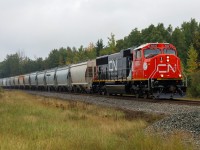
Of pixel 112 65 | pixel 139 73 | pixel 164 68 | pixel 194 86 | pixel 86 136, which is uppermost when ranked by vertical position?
pixel 112 65

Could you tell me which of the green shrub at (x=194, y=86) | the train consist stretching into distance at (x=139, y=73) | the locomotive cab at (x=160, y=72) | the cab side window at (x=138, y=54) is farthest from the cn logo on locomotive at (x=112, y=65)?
the green shrub at (x=194, y=86)

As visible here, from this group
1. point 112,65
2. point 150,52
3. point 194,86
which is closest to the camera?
point 150,52

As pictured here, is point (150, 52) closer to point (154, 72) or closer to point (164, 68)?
point (164, 68)

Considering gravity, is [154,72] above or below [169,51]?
below

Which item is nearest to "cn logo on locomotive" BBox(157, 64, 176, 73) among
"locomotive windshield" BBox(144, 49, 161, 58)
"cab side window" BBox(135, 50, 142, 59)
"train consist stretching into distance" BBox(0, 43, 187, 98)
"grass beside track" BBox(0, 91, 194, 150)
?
"train consist stretching into distance" BBox(0, 43, 187, 98)

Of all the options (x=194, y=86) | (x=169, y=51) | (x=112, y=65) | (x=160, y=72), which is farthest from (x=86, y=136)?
(x=194, y=86)

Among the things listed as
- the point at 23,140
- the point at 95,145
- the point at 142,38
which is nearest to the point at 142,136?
the point at 95,145

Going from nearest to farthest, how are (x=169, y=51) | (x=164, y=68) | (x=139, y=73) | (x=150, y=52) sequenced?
(x=164, y=68) → (x=150, y=52) → (x=169, y=51) → (x=139, y=73)

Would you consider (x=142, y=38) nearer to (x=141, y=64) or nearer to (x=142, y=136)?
(x=141, y=64)

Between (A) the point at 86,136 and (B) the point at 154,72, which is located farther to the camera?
(B) the point at 154,72

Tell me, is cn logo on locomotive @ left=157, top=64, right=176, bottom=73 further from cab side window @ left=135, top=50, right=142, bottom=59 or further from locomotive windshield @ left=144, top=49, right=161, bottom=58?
cab side window @ left=135, top=50, right=142, bottom=59

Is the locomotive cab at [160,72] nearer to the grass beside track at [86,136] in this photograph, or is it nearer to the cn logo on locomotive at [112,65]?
the cn logo on locomotive at [112,65]

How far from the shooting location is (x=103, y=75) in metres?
33.3

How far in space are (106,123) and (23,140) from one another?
15.5ft
